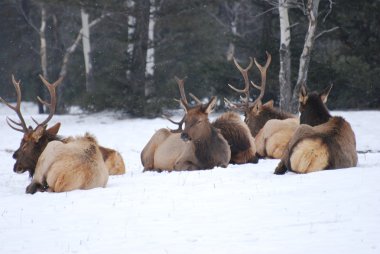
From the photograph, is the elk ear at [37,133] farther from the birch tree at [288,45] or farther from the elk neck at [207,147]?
the birch tree at [288,45]

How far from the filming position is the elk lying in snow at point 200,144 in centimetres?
1130

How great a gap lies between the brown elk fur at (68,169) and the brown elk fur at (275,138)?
4.66m

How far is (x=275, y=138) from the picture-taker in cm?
1277

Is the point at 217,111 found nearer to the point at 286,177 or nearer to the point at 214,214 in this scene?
the point at 286,177

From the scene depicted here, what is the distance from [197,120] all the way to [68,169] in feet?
11.3

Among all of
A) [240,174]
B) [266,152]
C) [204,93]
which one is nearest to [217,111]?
[204,93]

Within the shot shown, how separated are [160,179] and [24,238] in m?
3.47

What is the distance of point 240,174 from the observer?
9250mm

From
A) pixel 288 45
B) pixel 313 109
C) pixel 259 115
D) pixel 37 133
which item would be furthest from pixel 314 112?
pixel 288 45

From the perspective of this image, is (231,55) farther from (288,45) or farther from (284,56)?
(288,45)

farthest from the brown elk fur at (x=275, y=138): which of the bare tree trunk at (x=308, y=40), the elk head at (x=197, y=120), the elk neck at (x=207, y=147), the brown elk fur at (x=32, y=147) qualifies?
the brown elk fur at (x=32, y=147)

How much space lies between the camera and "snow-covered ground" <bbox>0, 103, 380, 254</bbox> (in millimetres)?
5355

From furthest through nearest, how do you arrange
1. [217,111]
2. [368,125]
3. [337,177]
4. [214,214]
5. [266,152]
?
[217,111] → [368,125] → [266,152] → [337,177] → [214,214]

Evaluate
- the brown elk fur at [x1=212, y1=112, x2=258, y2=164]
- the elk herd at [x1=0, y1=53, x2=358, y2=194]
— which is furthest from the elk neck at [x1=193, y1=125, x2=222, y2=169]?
the brown elk fur at [x1=212, y1=112, x2=258, y2=164]
